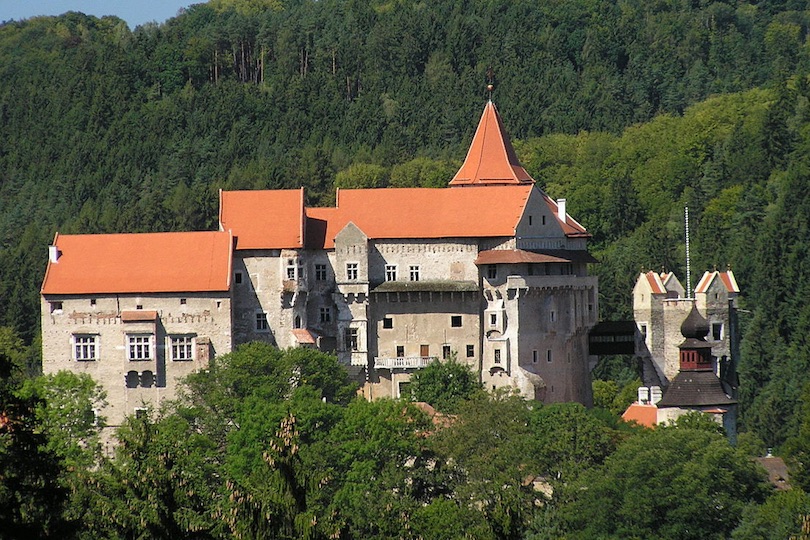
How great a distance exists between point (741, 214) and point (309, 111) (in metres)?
38.2

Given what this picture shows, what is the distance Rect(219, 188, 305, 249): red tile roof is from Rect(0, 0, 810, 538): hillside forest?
4.45m

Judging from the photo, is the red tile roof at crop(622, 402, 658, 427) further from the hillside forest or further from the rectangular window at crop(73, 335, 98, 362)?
the rectangular window at crop(73, 335, 98, 362)

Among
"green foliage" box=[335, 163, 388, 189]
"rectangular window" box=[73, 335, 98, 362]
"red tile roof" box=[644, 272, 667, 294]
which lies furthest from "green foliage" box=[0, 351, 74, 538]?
"green foliage" box=[335, 163, 388, 189]

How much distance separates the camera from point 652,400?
84.0 meters

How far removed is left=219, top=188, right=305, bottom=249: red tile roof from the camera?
79688 millimetres

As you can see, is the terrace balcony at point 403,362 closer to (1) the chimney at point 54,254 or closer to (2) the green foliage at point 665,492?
(2) the green foliage at point 665,492

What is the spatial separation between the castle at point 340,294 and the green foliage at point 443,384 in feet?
2.31

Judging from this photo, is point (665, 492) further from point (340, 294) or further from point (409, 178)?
point (409, 178)

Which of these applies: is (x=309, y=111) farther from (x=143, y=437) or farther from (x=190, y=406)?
(x=143, y=437)

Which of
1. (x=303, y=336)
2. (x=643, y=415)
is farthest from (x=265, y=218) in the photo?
(x=643, y=415)

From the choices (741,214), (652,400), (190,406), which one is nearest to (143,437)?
(190,406)

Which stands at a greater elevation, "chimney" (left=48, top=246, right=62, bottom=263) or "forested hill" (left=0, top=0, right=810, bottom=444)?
"forested hill" (left=0, top=0, right=810, bottom=444)

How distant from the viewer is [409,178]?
392 feet

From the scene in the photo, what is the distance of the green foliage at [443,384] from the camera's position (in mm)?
78875
